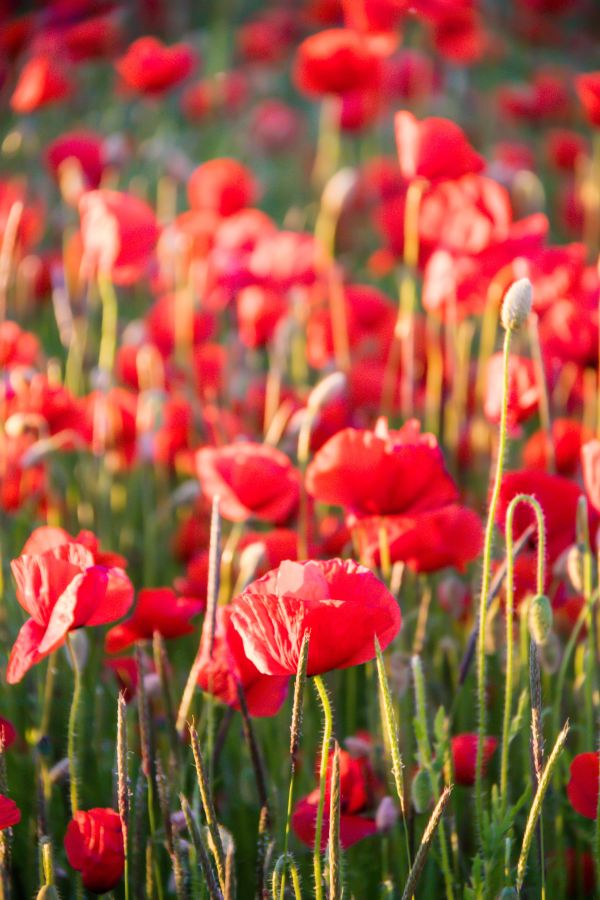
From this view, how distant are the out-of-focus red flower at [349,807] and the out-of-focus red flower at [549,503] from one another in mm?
244

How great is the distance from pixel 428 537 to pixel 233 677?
0.23m

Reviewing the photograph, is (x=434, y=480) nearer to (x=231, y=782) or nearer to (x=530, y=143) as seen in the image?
(x=231, y=782)

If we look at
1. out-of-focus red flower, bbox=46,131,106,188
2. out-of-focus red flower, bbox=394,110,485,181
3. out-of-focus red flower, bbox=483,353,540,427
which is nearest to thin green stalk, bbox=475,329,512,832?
out-of-focus red flower, bbox=483,353,540,427

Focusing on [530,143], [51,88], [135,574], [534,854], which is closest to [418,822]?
[534,854]

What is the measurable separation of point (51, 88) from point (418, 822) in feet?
5.43

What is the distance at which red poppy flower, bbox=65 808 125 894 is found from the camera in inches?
28.8

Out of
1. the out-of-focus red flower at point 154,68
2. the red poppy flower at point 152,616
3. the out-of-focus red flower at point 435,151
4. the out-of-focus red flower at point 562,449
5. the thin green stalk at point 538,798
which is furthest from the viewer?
the out-of-focus red flower at point 154,68

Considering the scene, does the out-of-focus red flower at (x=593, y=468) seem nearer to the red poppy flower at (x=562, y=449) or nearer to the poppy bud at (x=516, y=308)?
the poppy bud at (x=516, y=308)

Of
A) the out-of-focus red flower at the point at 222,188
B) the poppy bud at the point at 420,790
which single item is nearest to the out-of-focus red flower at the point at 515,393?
the poppy bud at the point at 420,790

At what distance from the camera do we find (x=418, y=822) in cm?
97

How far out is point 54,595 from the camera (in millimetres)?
749

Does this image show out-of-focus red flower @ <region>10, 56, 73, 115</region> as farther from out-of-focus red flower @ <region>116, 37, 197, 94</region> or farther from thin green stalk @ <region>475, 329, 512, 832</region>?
thin green stalk @ <region>475, 329, 512, 832</region>

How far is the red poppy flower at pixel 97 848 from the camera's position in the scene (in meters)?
0.73

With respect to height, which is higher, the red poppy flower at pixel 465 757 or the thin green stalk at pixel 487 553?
the thin green stalk at pixel 487 553
